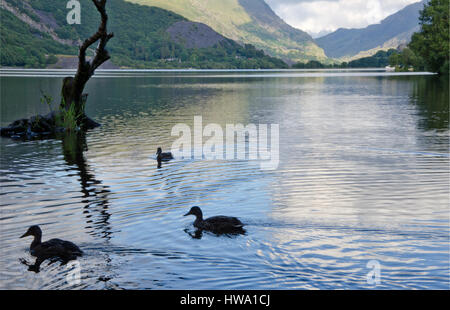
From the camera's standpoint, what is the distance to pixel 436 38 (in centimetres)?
12838

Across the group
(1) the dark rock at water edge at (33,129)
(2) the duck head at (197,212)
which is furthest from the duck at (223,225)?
(1) the dark rock at water edge at (33,129)

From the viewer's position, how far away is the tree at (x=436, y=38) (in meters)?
128

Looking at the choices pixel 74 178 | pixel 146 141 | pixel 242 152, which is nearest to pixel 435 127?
pixel 242 152

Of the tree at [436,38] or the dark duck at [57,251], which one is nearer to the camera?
the dark duck at [57,251]

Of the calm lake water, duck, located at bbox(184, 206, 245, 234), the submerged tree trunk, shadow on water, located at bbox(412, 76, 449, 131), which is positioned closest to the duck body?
the calm lake water

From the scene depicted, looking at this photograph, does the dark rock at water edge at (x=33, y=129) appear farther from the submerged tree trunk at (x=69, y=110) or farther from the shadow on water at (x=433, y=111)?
the shadow on water at (x=433, y=111)

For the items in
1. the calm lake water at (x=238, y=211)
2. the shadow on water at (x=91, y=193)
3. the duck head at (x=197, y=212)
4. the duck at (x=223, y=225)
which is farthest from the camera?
the shadow on water at (x=91, y=193)

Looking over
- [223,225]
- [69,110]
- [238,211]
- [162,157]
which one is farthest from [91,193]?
[69,110]

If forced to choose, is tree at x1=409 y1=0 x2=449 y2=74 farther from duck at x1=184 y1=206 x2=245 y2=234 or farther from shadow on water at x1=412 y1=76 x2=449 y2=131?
duck at x1=184 y1=206 x2=245 y2=234

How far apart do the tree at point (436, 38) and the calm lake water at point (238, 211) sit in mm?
104633

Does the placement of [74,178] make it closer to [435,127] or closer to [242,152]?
[242,152]

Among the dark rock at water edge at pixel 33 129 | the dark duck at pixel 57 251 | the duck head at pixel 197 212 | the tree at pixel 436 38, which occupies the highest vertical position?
the tree at pixel 436 38

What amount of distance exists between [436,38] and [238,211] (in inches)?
4973
